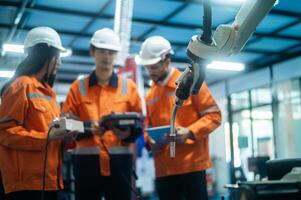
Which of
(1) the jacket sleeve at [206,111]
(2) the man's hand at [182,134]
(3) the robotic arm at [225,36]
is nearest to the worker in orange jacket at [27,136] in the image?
(2) the man's hand at [182,134]

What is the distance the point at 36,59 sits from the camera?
2.06 m

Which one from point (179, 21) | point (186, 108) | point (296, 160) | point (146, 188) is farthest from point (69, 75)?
point (296, 160)

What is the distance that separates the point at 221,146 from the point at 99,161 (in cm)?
1006

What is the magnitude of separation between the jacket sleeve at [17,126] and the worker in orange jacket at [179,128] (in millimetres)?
754

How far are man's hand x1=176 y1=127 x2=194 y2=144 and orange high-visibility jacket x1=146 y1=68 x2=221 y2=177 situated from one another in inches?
1.2

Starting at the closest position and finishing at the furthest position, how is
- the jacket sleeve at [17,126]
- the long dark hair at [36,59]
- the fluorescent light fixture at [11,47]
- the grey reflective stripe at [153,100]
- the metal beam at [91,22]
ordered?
the jacket sleeve at [17,126]
the long dark hair at [36,59]
the grey reflective stripe at [153,100]
the metal beam at [91,22]
the fluorescent light fixture at [11,47]

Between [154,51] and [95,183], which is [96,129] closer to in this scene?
[95,183]

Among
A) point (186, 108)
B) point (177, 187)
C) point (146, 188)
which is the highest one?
point (186, 108)

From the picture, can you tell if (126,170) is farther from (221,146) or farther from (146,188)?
(221,146)

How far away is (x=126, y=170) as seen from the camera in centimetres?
226

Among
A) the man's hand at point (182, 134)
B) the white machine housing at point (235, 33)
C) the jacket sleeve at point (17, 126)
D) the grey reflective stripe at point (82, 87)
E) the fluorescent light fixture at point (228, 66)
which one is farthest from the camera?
the fluorescent light fixture at point (228, 66)

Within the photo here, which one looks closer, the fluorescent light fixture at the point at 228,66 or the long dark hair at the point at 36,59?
the long dark hair at the point at 36,59

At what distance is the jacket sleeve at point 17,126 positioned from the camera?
1.83 metres

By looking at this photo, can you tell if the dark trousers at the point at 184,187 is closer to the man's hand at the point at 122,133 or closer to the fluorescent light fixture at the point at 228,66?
the man's hand at the point at 122,133
